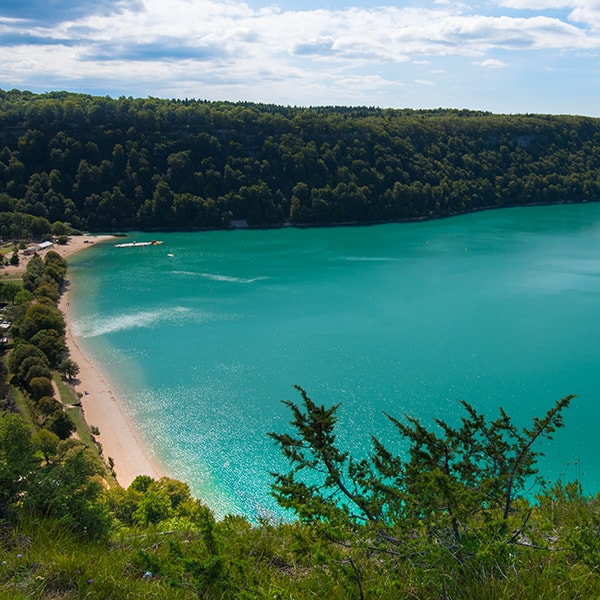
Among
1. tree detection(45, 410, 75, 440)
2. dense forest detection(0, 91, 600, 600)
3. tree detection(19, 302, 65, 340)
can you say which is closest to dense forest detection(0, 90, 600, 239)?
dense forest detection(0, 91, 600, 600)

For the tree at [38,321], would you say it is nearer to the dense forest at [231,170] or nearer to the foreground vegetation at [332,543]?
the foreground vegetation at [332,543]

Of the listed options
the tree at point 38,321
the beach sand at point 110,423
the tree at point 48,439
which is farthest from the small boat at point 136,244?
the tree at point 48,439

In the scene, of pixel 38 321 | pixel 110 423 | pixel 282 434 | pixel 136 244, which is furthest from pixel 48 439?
pixel 136 244

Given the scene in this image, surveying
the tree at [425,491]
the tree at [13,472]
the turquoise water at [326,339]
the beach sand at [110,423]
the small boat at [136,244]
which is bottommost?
the beach sand at [110,423]

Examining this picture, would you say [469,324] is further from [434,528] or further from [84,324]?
[434,528]

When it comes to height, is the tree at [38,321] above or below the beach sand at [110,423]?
above

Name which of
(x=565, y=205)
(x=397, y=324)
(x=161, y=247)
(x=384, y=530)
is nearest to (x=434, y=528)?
(x=384, y=530)

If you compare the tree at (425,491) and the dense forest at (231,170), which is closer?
the tree at (425,491)
